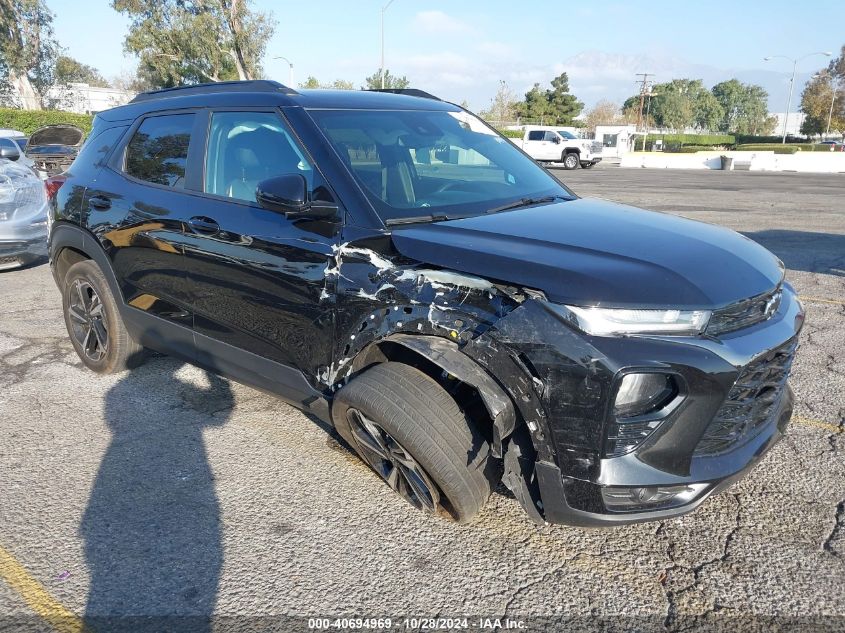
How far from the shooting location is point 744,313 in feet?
7.85

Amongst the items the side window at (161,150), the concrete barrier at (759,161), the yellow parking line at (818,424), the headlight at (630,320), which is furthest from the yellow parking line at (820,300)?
the concrete barrier at (759,161)

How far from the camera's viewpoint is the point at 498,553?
8.71 feet

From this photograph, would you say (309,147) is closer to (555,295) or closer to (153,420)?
(555,295)

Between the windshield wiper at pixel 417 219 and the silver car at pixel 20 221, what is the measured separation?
660 centimetres

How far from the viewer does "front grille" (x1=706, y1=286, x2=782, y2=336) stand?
2.27m

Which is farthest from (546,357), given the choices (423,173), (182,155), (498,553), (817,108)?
(817,108)

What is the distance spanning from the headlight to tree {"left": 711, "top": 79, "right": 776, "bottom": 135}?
116 meters

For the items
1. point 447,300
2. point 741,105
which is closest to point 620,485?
point 447,300

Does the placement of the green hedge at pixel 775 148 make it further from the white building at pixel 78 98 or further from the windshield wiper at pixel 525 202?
the windshield wiper at pixel 525 202

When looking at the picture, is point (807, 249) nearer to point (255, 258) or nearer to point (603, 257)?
point (603, 257)

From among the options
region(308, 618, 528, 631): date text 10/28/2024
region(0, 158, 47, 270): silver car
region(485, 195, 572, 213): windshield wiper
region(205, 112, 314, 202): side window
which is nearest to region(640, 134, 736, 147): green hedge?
region(0, 158, 47, 270): silver car

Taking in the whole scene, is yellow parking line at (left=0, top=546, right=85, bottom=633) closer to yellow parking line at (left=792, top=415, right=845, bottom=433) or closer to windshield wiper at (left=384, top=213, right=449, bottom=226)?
windshield wiper at (left=384, top=213, right=449, bottom=226)

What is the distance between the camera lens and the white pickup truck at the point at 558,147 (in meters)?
32.5

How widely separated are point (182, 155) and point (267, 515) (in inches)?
81.2
